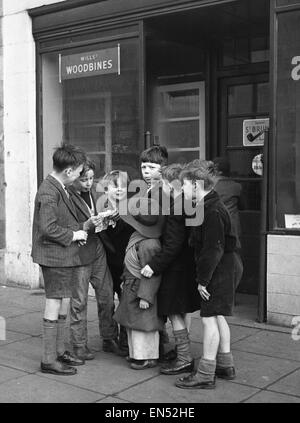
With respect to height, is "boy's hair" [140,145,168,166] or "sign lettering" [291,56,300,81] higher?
"sign lettering" [291,56,300,81]

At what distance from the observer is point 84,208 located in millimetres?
4922

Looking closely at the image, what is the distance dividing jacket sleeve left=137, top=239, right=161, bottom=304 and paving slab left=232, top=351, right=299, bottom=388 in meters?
0.88

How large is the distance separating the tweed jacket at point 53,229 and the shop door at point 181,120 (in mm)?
3234

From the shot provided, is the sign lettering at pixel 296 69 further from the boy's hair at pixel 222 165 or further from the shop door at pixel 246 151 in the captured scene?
the boy's hair at pixel 222 165

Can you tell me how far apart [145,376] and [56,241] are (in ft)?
3.95

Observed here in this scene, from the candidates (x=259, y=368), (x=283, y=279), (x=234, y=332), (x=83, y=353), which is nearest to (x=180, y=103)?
(x=283, y=279)

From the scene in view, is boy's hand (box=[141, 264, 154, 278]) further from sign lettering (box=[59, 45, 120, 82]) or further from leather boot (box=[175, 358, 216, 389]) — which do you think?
sign lettering (box=[59, 45, 120, 82])

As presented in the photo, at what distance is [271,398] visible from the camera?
4.11 metres

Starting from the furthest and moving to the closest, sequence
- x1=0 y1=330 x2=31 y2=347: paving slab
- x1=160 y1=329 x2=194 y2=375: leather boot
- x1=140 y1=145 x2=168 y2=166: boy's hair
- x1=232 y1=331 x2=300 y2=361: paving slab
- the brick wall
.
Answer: the brick wall → x1=0 y1=330 x2=31 y2=347: paving slab → x1=232 y1=331 x2=300 y2=361: paving slab → x1=140 y1=145 x2=168 y2=166: boy's hair → x1=160 y1=329 x2=194 y2=375: leather boot

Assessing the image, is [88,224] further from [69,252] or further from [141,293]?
[141,293]

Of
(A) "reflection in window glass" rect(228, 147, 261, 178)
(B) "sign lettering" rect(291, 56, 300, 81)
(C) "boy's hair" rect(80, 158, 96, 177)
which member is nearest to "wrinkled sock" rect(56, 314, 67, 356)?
(C) "boy's hair" rect(80, 158, 96, 177)

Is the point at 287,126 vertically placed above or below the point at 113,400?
above

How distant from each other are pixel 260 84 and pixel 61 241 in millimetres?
3699

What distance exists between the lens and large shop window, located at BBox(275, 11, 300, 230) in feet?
19.3
